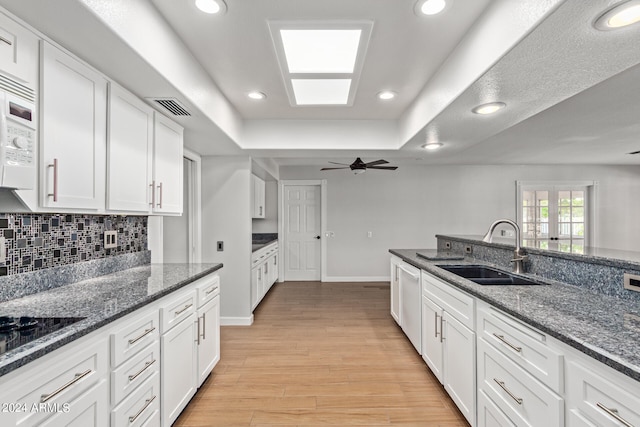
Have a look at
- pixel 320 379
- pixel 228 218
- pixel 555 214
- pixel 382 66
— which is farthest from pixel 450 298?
pixel 555 214

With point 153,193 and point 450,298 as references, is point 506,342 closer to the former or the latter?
point 450,298

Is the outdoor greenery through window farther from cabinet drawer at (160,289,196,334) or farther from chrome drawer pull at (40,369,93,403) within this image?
chrome drawer pull at (40,369,93,403)

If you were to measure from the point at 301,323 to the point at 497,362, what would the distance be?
2.47m

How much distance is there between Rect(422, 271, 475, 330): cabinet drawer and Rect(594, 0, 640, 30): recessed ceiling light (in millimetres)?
1426

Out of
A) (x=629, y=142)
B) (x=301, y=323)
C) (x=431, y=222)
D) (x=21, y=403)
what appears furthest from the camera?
(x=431, y=222)

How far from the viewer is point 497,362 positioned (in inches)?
59.4

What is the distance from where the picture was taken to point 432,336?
239 centimetres

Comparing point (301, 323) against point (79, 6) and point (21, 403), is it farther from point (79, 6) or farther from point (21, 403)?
point (79, 6)

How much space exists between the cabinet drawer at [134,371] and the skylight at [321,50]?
1.96m

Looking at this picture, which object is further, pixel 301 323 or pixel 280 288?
pixel 280 288

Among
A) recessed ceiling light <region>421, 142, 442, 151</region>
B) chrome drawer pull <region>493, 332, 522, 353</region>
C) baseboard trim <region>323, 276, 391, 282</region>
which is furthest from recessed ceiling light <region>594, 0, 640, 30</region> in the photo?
baseboard trim <region>323, 276, 391, 282</region>

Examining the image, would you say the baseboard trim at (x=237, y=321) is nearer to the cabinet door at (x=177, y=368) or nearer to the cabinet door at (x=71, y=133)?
the cabinet door at (x=177, y=368)

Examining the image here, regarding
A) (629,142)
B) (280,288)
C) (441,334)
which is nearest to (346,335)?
(441,334)

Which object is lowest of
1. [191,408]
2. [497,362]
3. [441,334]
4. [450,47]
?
[191,408]
